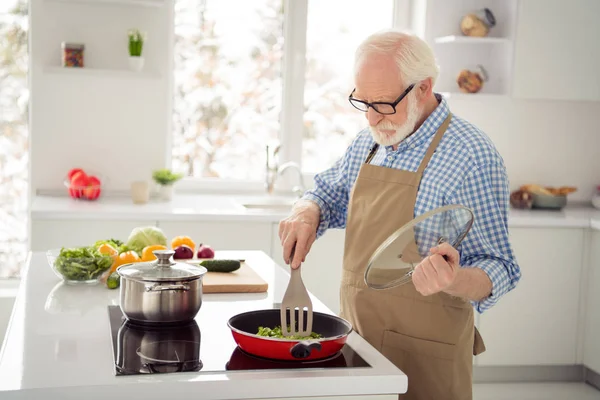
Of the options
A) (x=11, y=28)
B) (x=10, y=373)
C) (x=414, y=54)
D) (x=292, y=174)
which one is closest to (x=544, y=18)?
(x=292, y=174)

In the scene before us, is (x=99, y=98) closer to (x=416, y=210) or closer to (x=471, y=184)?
(x=416, y=210)

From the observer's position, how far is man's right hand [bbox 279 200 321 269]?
1.98 metres

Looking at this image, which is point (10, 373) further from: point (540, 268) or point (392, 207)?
point (540, 268)

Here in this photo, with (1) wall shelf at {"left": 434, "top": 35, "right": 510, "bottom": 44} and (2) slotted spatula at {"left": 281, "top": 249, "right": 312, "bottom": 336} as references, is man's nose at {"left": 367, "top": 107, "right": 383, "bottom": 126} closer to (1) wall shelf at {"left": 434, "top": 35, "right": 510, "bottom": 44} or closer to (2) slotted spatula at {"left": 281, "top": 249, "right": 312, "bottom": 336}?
(2) slotted spatula at {"left": 281, "top": 249, "right": 312, "bottom": 336}

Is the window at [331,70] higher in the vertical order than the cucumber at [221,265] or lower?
higher

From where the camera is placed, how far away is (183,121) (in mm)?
4523

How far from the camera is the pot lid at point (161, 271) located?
180 cm

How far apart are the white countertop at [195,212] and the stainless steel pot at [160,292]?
1896mm

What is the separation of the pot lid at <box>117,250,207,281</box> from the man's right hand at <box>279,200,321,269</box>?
23cm

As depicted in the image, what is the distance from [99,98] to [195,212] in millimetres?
923

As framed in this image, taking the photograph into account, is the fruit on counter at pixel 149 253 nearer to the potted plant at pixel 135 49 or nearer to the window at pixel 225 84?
the potted plant at pixel 135 49

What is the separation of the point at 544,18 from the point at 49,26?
2.57 metres

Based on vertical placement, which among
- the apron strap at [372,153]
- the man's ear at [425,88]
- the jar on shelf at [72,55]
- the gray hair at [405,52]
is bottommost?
the apron strap at [372,153]

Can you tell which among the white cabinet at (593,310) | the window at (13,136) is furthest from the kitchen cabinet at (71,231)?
the white cabinet at (593,310)
